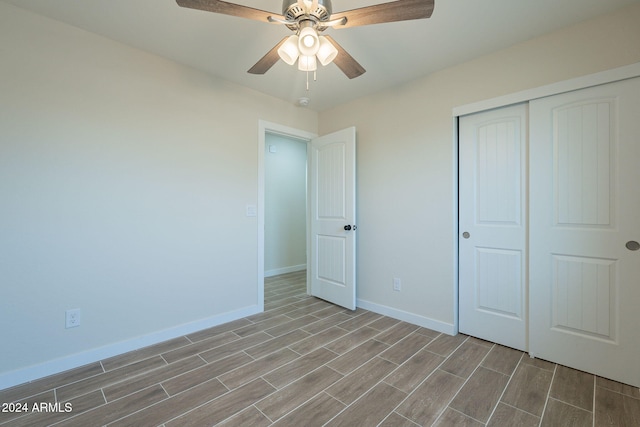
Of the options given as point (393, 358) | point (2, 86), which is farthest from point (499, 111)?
point (2, 86)

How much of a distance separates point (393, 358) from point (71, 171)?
2.77 m

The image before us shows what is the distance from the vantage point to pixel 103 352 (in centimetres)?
210

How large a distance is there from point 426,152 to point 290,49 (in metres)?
1.66

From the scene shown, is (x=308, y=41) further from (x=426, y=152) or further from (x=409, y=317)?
(x=409, y=317)

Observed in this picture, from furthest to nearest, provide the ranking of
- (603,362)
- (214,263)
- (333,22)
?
(214,263) → (603,362) → (333,22)

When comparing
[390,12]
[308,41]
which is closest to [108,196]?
[308,41]

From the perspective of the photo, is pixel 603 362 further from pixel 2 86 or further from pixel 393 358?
pixel 2 86

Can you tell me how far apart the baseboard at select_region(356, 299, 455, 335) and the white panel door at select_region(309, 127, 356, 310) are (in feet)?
0.64

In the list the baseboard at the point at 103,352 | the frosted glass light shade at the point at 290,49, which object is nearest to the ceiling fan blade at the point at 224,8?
the frosted glass light shade at the point at 290,49

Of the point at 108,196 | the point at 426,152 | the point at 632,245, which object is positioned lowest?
the point at 632,245

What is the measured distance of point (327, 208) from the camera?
11.2ft

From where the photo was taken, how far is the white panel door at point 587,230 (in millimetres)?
1772

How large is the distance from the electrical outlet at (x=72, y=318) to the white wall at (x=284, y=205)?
2825mm

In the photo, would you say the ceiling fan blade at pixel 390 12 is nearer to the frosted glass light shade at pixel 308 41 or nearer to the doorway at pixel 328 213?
the frosted glass light shade at pixel 308 41
